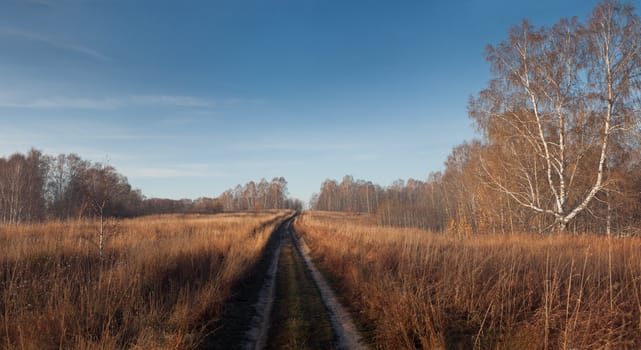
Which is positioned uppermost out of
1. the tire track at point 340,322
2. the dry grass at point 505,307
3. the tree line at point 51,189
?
the tree line at point 51,189

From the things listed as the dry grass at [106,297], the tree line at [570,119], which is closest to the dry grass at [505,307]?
the dry grass at [106,297]

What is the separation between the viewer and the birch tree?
13609mm

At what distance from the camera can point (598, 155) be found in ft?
50.2

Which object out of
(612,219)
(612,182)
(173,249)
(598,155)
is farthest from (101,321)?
(612,219)

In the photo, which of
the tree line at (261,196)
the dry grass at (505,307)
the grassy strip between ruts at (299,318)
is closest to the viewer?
the dry grass at (505,307)

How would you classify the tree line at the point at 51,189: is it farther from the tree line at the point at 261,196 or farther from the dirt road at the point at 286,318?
the tree line at the point at 261,196

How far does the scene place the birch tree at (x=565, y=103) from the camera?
536 inches

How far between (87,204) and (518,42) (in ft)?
63.4

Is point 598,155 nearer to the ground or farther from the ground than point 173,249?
farther from the ground

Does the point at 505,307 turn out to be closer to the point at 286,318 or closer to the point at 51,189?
the point at 286,318

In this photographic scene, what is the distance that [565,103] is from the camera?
A: 49.5 feet

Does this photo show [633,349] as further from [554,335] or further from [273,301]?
[273,301]

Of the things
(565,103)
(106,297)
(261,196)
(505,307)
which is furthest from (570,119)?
(261,196)

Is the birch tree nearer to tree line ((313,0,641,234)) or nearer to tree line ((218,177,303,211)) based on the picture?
tree line ((313,0,641,234))
